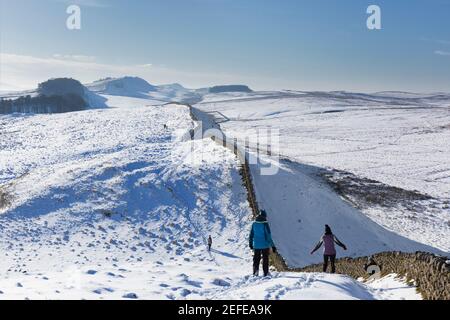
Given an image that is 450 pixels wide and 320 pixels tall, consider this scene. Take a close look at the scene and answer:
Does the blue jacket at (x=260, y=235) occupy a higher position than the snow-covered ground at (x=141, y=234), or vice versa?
the blue jacket at (x=260, y=235)

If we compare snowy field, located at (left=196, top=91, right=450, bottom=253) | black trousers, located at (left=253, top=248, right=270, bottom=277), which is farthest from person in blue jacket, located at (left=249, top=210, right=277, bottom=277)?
snowy field, located at (left=196, top=91, right=450, bottom=253)

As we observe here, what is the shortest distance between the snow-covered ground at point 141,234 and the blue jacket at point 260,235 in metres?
1.03

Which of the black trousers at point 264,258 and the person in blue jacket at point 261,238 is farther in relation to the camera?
the person in blue jacket at point 261,238

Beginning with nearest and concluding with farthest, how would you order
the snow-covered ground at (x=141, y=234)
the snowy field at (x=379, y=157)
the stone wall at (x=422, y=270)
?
the stone wall at (x=422, y=270) < the snow-covered ground at (x=141, y=234) < the snowy field at (x=379, y=157)

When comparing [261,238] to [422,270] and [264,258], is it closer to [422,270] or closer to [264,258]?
[264,258]

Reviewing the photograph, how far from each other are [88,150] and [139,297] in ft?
135

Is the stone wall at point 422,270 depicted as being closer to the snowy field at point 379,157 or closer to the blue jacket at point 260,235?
the blue jacket at point 260,235

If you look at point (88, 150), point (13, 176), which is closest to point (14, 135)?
point (88, 150)

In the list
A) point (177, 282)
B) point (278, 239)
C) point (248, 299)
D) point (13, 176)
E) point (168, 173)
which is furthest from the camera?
point (13, 176)

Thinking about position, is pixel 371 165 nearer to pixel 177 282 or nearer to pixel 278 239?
pixel 278 239

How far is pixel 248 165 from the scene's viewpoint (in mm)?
33344

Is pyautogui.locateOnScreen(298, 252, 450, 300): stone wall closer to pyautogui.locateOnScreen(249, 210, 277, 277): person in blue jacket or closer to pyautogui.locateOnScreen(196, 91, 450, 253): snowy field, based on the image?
pyautogui.locateOnScreen(249, 210, 277, 277): person in blue jacket

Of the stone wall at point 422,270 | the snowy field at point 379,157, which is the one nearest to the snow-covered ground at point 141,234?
the stone wall at point 422,270

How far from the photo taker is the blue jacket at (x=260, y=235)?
1316cm
